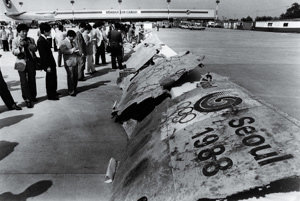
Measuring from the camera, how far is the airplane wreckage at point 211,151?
7.67ft

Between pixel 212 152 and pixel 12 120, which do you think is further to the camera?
pixel 12 120

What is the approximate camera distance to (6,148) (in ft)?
15.6

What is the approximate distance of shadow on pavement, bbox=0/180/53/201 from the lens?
133 inches

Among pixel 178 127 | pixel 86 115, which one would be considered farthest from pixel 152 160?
pixel 86 115

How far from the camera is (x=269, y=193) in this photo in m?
2.26

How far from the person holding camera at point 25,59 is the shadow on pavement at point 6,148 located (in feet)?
6.82

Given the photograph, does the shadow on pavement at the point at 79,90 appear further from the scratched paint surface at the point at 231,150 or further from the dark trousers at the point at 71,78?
the scratched paint surface at the point at 231,150

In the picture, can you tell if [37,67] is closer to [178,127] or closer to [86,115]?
[86,115]

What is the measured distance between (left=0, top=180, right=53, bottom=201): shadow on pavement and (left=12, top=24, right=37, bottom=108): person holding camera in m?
3.64

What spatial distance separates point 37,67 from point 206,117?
516cm

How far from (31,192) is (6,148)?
1603 mm

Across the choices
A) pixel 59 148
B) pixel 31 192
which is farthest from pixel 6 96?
pixel 31 192

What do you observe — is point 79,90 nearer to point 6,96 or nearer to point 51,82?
point 51,82

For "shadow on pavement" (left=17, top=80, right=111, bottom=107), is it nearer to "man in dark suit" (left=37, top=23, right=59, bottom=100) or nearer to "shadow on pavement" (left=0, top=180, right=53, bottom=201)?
"man in dark suit" (left=37, top=23, right=59, bottom=100)
